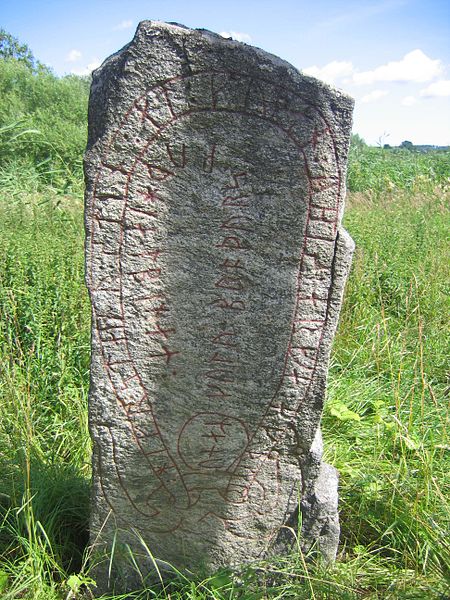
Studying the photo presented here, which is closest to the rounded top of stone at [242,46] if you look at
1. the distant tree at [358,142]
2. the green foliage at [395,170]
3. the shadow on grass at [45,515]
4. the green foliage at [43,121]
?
the shadow on grass at [45,515]

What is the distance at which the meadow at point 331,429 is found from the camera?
2.03 metres

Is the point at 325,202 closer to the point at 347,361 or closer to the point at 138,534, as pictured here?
the point at 138,534

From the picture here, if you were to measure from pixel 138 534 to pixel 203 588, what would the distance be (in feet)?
1.01

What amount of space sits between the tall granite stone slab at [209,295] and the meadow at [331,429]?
0.62ft

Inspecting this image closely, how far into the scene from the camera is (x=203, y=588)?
204 cm

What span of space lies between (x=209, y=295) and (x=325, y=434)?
139cm

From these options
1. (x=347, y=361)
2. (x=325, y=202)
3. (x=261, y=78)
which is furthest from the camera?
(x=347, y=361)

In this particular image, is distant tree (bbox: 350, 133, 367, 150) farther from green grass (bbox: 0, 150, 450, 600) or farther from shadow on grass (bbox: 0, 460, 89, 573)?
shadow on grass (bbox: 0, 460, 89, 573)

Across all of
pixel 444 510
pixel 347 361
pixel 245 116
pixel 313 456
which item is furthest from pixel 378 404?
pixel 245 116

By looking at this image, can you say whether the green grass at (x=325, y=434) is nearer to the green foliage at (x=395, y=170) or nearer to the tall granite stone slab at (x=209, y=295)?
the tall granite stone slab at (x=209, y=295)

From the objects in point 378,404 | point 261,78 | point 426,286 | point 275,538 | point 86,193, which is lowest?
point 275,538

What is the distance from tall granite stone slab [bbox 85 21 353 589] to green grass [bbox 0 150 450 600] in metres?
0.18

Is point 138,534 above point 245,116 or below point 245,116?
below

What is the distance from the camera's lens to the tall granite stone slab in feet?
5.45
